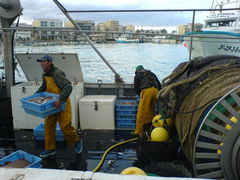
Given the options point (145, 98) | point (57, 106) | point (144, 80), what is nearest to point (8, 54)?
point (57, 106)

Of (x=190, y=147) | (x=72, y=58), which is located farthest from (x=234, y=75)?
(x=72, y=58)

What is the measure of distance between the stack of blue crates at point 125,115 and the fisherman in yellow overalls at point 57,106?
134cm

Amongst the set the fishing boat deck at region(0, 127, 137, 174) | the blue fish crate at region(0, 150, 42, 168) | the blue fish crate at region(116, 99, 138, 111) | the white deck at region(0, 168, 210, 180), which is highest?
the white deck at region(0, 168, 210, 180)

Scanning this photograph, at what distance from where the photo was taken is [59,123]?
389 centimetres

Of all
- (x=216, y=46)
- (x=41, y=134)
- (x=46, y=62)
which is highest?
(x=216, y=46)

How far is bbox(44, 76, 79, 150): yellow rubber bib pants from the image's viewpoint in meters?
3.84

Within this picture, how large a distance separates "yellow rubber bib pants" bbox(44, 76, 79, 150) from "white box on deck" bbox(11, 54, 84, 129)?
1.00 meters

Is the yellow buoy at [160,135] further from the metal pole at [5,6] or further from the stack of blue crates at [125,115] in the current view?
the metal pole at [5,6]

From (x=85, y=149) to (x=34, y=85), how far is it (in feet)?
7.09

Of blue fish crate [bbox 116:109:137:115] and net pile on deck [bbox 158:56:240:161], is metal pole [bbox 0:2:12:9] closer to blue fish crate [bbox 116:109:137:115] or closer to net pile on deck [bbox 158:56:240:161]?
blue fish crate [bbox 116:109:137:115]

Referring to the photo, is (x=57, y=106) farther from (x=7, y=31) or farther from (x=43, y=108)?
(x=7, y=31)

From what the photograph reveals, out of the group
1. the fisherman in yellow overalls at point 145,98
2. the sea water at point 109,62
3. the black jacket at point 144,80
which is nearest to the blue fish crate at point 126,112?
the fisherman in yellow overalls at point 145,98

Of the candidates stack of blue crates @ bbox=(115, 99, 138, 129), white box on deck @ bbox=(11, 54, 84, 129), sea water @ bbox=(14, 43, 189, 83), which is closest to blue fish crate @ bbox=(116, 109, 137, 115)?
stack of blue crates @ bbox=(115, 99, 138, 129)

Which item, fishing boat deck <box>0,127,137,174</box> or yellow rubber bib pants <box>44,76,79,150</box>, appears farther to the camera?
yellow rubber bib pants <box>44,76,79,150</box>
